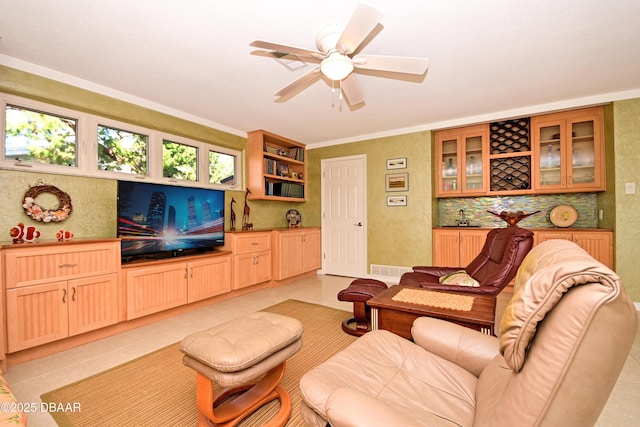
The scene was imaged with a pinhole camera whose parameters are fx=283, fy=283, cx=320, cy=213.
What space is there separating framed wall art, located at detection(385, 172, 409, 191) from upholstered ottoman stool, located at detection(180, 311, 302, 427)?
3470 mm

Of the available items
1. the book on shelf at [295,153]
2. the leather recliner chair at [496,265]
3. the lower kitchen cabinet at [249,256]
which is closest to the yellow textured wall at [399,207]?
the book on shelf at [295,153]

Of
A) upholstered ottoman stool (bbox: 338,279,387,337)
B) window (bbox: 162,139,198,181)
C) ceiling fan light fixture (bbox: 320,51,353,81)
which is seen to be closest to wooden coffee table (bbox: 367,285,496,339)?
upholstered ottoman stool (bbox: 338,279,387,337)

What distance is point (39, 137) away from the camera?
2.68 m

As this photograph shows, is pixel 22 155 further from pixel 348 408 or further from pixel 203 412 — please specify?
pixel 348 408

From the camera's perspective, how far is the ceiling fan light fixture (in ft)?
6.35

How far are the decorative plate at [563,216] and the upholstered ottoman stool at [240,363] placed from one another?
403cm

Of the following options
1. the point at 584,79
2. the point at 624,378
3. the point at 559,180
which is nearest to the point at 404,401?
the point at 624,378

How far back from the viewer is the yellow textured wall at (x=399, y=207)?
4480mm

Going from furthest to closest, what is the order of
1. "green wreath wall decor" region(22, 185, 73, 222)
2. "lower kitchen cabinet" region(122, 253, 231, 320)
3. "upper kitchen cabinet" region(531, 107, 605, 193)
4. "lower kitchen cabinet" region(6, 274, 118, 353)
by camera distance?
"upper kitchen cabinet" region(531, 107, 605, 193)
"lower kitchen cabinet" region(122, 253, 231, 320)
"green wreath wall decor" region(22, 185, 73, 222)
"lower kitchen cabinet" region(6, 274, 118, 353)

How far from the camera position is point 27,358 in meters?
2.24

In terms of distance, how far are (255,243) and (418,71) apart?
314 cm


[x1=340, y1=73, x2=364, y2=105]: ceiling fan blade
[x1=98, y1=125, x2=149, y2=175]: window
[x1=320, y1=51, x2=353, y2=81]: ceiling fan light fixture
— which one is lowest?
[x1=98, y1=125, x2=149, y2=175]: window

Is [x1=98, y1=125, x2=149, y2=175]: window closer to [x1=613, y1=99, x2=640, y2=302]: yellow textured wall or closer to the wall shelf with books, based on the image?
the wall shelf with books

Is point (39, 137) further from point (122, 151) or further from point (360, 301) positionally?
point (360, 301)
